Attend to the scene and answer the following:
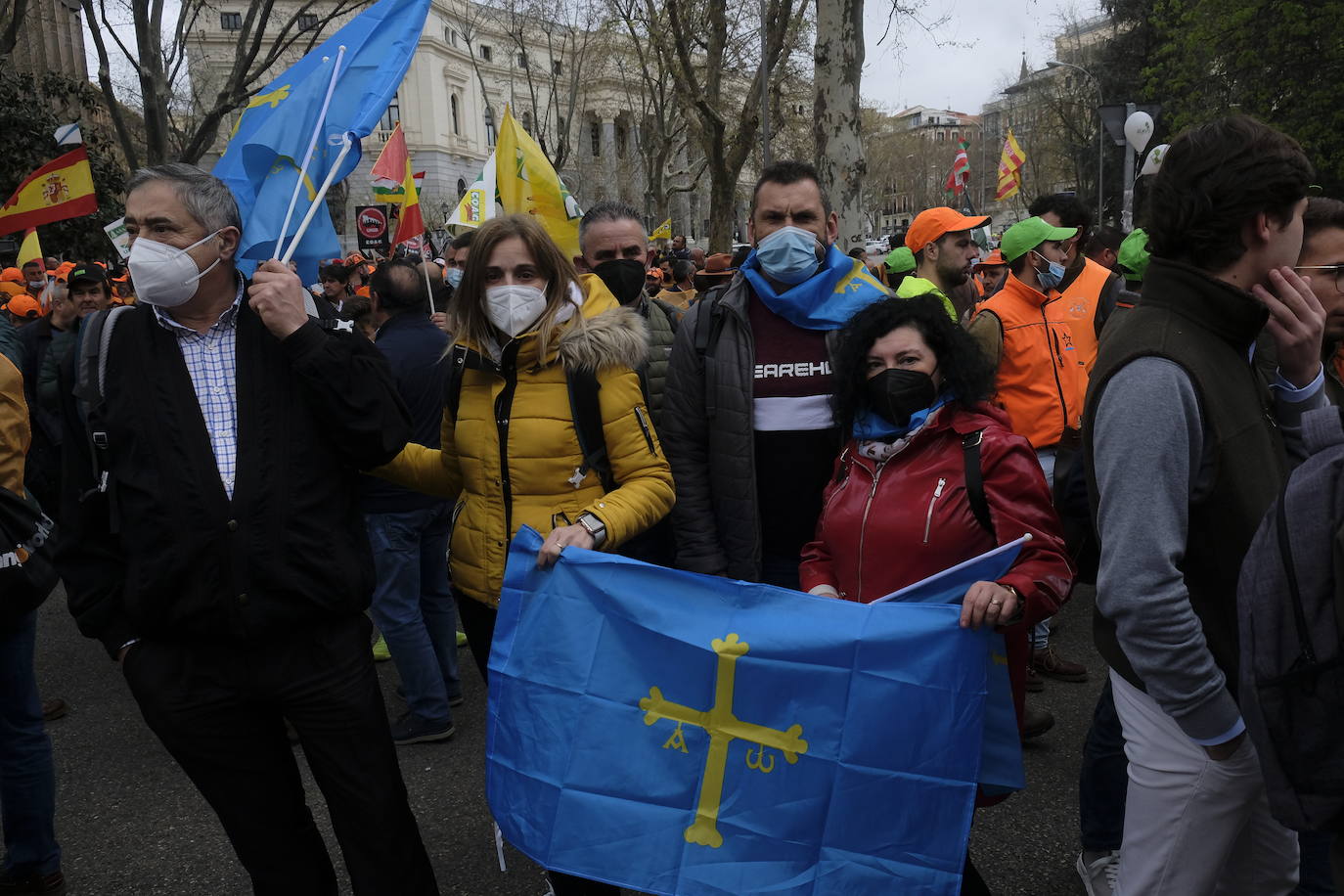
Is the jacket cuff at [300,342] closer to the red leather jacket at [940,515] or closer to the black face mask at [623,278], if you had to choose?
the red leather jacket at [940,515]

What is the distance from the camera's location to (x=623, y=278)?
13.3ft

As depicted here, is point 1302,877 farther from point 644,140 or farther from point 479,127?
point 479,127

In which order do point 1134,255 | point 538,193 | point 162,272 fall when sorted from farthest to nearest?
point 538,193 → point 1134,255 → point 162,272

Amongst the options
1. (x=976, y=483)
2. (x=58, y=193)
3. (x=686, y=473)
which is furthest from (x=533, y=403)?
(x=58, y=193)

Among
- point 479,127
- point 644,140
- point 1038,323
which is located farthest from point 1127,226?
point 479,127

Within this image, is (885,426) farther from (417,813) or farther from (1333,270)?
(417,813)

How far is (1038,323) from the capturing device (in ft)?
16.1

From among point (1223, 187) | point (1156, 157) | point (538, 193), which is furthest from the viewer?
point (1156, 157)

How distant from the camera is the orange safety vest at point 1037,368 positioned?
190 inches

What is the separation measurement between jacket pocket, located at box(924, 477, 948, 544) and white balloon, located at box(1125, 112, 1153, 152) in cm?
1187

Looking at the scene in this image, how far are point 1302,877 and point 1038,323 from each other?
278 centimetres

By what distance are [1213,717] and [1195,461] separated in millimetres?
489

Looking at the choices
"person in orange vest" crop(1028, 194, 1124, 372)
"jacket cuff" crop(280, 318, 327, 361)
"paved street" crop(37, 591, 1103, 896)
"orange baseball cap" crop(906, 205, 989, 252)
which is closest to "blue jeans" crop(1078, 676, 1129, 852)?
"paved street" crop(37, 591, 1103, 896)

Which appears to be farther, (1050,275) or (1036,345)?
(1050,275)
